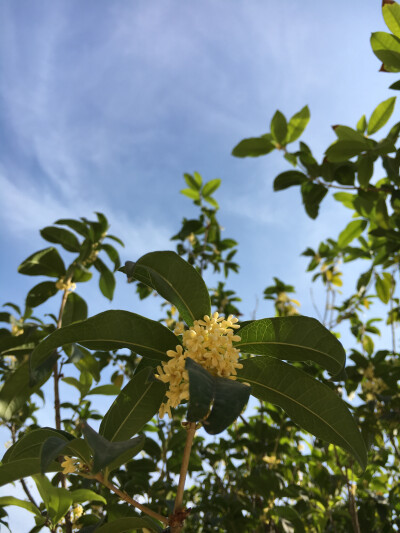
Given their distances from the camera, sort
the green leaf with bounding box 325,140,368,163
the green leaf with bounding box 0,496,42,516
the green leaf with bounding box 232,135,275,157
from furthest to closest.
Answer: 1. the green leaf with bounding box 232,135,275,157
2. the green leaf with bounding box 325,140,368,163
3. the green leaf with bounding box 0,496,42,516

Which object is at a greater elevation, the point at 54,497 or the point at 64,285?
the point at 64,285

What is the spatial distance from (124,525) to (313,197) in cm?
186

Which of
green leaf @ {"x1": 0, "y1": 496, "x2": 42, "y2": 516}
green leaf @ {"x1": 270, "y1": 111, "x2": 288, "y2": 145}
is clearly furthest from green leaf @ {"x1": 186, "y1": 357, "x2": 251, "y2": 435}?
green leaf @ {"x1": 270, "y1": 111, "x2": 288, "y2": 145}

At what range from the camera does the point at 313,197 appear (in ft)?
7.72

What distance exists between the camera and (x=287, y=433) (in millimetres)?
3115

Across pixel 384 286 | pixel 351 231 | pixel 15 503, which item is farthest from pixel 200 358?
pixel 384 286

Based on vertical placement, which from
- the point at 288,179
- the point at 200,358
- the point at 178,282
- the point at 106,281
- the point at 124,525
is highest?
the point at 288,179

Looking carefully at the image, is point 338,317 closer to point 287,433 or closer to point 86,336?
point 287,433

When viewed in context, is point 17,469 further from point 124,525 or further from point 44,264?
point 44,264

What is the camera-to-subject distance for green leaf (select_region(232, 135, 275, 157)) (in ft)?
7.67

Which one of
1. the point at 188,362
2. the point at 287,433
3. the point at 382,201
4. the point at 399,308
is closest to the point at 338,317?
the point at 399,308

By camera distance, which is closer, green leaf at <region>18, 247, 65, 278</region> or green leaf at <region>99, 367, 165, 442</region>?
green leaf at <region>99, 367, 165, 442</region>

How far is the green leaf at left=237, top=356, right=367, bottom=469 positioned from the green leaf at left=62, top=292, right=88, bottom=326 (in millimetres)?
1497

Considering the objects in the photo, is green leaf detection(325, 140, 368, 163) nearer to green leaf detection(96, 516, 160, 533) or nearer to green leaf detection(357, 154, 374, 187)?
green leaf detection(357, 154, 374, 187)
